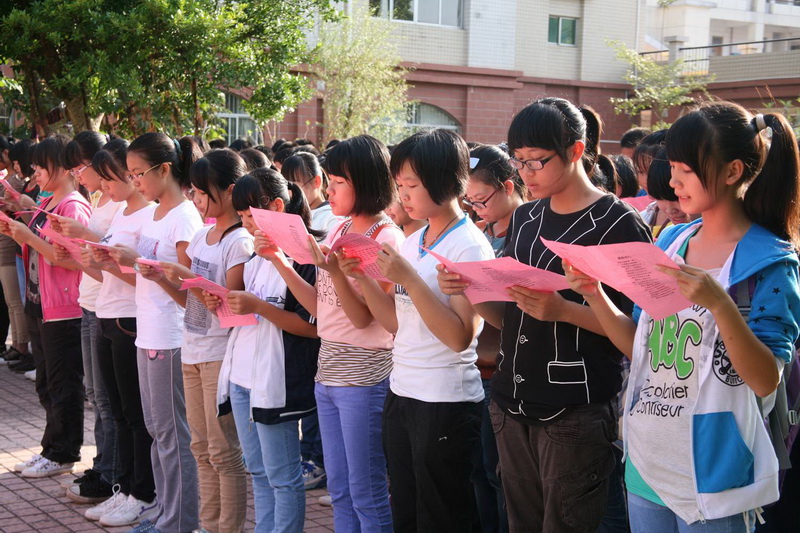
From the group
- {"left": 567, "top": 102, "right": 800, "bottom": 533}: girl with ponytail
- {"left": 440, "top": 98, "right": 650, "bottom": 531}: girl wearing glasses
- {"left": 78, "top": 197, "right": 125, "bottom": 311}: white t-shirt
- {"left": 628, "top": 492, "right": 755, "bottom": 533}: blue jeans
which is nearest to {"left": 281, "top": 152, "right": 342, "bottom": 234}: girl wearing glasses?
{"left": 78, "top": 197, "right": 125, "bottom": 311}: white t-shirt

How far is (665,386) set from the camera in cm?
236

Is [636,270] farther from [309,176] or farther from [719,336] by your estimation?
[309,176]

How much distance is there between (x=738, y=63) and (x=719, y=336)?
25.7 metres

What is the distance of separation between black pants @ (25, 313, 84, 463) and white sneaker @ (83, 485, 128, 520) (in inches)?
33.0

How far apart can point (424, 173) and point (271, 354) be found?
1111 millimetres

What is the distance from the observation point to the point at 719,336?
2.24 meters

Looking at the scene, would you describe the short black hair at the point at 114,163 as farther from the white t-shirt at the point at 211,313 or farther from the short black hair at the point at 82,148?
the white t-shirt at the point at 211,313

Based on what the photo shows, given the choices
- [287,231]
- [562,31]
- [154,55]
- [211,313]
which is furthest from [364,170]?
[562,31]

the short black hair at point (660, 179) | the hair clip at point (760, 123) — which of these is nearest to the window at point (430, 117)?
the short black hair at point (660, 179)

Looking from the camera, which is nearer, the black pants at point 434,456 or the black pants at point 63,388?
the black pants at point 434,456

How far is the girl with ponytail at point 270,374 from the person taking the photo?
3715 millimetres

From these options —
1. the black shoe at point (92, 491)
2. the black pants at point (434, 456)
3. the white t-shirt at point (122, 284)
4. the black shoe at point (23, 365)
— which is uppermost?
the white t-shirt at point (122, 284)

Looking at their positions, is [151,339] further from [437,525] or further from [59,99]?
[59,99]

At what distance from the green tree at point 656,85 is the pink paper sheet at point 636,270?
2389 cm
